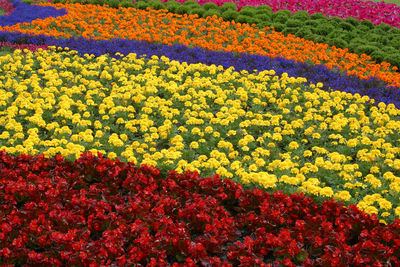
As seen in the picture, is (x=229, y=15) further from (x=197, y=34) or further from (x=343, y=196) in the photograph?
(x=343, y=196)

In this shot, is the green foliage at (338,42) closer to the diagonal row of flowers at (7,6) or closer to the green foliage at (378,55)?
the green foliage at (378,55)

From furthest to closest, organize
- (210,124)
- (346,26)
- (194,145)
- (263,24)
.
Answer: (346,26)
(263,24)
(210,124)
(194,145)

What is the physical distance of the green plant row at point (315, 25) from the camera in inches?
541

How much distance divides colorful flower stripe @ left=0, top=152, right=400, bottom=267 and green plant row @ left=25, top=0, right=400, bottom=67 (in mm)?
9432

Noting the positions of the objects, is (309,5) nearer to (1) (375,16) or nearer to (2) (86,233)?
(1) (375,16)

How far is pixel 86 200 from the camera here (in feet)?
16.8

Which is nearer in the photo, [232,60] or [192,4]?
[232,60]

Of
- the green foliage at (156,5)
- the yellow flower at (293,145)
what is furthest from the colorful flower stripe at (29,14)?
the yellow flower at (293,145)

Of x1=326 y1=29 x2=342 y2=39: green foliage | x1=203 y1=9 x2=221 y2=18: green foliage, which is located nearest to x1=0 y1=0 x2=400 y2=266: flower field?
x1=326 y1=29 x2=342 y2=39: green foliage

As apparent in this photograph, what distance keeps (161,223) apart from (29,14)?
46.8ft

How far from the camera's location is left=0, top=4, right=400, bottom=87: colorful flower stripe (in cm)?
1234

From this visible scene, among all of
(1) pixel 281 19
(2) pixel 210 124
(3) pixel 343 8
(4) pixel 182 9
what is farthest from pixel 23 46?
(3) pixel 343 8

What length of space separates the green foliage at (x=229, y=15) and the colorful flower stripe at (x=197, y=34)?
0.59 metres

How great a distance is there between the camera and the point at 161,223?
4.84 m
